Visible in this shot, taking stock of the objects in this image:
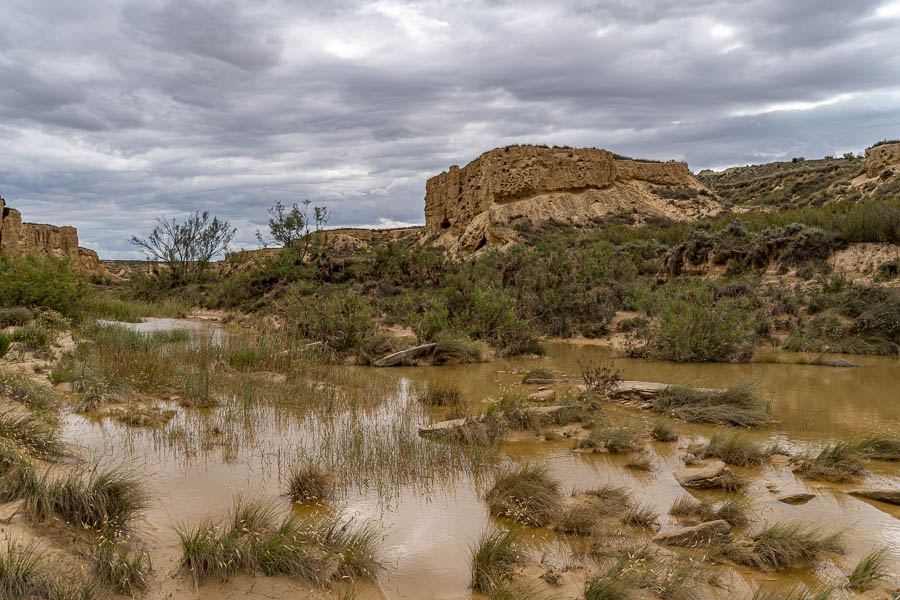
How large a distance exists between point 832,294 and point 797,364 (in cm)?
537

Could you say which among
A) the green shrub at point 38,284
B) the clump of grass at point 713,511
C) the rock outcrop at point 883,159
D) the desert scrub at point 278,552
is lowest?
the clump of grass at point 713,511

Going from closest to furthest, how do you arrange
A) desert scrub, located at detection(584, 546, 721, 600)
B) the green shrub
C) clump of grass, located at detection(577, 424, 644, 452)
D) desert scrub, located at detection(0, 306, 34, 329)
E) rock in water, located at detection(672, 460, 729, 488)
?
desert scrub, located at detection(584, 546, 721, 600) < rock in water, located at detection(672, 460, 729, 488) < clump of grass, located at detection(577, 424, 644, 452) < desert scrub, located at detection(0, 306, 34, 329) < the green shrub

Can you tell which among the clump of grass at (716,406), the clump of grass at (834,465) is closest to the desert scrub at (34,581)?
the clump of grass at (834,465)

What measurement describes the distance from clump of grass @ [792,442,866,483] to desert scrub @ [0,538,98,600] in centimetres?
637

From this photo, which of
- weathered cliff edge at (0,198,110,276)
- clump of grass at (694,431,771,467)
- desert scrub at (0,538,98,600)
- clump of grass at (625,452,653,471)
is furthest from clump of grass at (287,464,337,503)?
weathered cliff edge at (0,198,110,276)

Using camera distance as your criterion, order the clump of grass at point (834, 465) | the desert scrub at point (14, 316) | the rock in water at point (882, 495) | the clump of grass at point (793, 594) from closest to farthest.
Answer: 1. the clump of grass at point (793, 594)
2. the rock in water at point (882, 495)
3. the clump of grass at point (834, 465)
4. the desert scrub at point (14, 316)

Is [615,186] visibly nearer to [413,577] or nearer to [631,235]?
[631,235]

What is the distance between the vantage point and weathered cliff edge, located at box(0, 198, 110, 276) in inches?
1216

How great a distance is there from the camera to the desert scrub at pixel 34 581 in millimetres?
2658

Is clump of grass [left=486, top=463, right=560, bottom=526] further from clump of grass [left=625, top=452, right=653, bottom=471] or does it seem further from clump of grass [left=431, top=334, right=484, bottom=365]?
clump of grass [left=431, top=334, right=484, bottom=365]

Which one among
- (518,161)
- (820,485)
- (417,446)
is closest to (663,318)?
(820,485)

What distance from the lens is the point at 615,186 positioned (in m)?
36.3

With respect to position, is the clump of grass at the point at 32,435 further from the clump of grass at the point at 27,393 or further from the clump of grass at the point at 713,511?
the clump of grass at the point at 713,511

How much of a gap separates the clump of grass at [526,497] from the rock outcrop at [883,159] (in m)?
37.4
